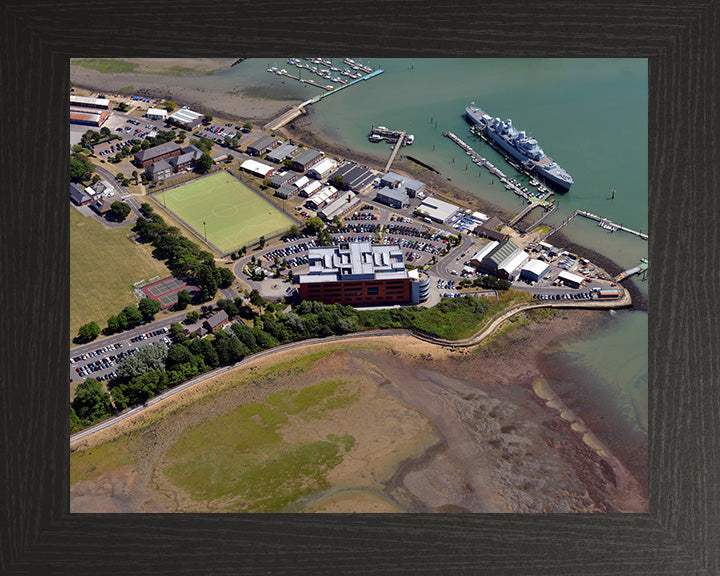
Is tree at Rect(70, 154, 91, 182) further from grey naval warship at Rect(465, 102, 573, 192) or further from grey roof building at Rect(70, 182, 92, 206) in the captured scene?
grey naval warship at Rect(465, 102, 573, 192)

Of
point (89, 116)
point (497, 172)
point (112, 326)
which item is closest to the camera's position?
point (112, 326)

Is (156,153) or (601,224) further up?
(601,224)

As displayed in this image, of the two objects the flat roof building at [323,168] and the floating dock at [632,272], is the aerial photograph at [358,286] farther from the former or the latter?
the floating dock at [632,272]

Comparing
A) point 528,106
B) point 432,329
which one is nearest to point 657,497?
A: point 432,329

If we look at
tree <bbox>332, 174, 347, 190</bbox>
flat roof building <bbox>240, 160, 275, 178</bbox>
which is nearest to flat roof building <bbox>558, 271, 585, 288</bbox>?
tree <bbox>332, 174, 347, 190</bbox>

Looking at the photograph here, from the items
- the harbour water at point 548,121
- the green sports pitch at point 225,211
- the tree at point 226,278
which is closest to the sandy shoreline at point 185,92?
the harbour water at point 548,121

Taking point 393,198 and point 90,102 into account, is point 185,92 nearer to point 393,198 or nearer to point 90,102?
point 90,102

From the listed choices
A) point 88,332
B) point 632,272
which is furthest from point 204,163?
point 632,272
